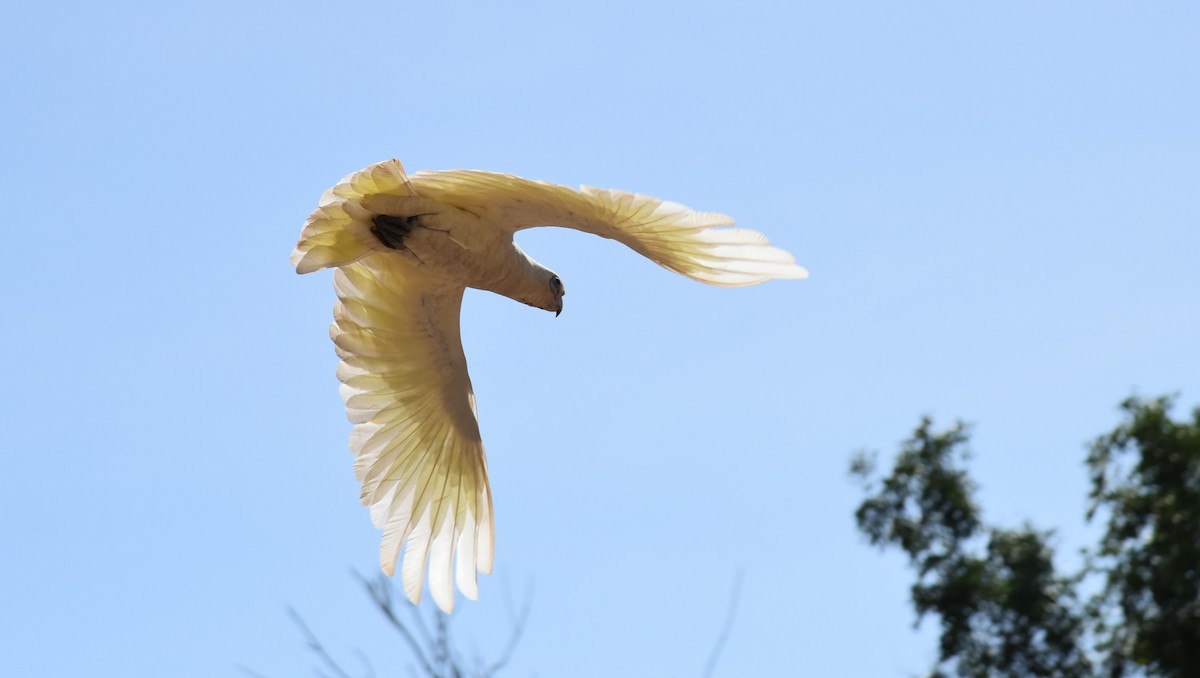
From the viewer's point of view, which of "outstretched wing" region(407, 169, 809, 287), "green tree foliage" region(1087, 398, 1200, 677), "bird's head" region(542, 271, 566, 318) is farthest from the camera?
"green tree foliage" region(1087, 398, 1200, 677)

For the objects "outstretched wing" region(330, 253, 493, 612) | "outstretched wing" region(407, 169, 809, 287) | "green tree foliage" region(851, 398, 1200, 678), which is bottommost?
"outstretched wing" region(330, 253, 493, 612)

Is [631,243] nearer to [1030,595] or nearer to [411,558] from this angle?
[411,558]

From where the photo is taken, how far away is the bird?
5879mm

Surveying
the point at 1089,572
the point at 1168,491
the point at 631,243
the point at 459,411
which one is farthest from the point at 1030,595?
the point at 631,243

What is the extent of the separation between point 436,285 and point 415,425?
2.84 feet

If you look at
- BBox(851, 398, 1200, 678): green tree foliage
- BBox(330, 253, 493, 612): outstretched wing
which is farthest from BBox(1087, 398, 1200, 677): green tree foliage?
BBox(330, 253, 493, 612): outstretched wing

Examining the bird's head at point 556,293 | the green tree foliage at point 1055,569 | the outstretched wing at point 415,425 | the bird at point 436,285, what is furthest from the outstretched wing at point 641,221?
the green tree foliage at point 1055,569

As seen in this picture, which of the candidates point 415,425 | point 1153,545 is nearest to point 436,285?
point 415,425

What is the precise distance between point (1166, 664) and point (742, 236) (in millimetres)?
10761

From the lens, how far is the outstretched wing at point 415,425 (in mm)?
7172

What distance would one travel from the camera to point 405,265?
22.6 ft

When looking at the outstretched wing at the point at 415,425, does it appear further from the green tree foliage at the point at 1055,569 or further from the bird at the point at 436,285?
the green tree foliage at the point at 1055,569

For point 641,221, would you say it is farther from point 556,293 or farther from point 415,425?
point 415,425

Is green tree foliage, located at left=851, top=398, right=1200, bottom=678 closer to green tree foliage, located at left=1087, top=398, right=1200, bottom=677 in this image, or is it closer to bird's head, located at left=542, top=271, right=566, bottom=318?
green tree foliage, located at left=1087, top=398, right=1200, bottom=677
